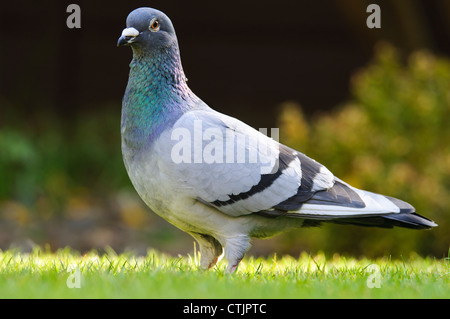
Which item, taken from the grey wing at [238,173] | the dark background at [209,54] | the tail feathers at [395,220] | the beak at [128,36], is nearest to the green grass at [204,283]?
the tail feathers at [395,220]

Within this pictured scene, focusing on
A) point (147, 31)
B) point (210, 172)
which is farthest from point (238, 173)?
point (147, 31)

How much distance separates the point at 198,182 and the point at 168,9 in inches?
277

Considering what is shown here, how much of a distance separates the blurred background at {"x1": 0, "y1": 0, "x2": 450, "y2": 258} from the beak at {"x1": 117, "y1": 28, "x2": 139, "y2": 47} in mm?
2866

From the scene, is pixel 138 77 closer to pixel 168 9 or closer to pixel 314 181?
pixel 314 181

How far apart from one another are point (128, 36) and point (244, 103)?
24.2ft

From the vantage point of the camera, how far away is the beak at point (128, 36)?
3746 millimetres

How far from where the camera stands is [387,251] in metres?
5.88

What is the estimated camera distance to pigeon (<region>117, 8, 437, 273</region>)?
3611mm

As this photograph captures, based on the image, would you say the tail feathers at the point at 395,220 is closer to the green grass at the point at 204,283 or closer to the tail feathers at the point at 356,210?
the tail feathers at the point at 356,210

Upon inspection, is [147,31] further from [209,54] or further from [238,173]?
[209,54]

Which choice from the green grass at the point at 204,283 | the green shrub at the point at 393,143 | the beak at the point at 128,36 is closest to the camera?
the green grass at the point at 204,283

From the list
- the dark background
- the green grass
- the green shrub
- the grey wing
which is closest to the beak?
the grey wing
